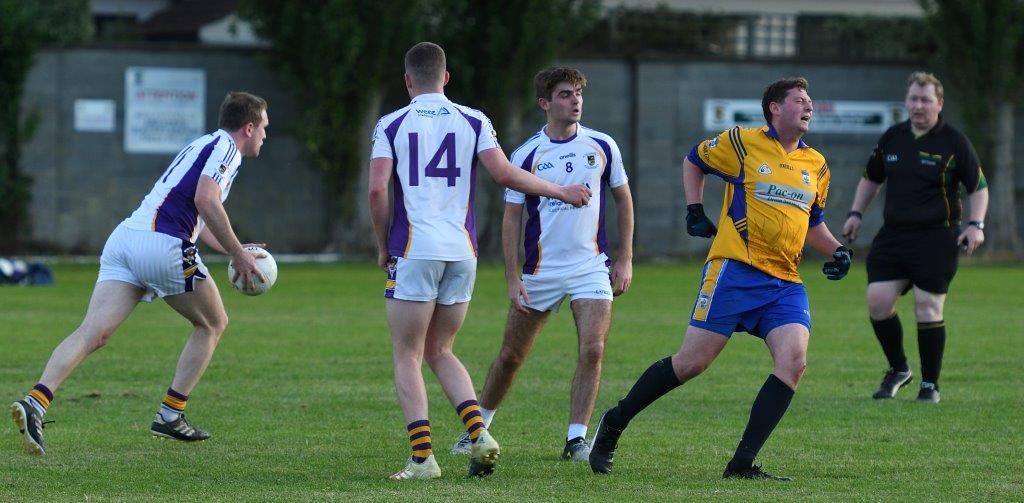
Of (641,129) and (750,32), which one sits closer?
(641,129)

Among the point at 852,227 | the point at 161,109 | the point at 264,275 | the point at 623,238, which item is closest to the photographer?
the point at 623,238

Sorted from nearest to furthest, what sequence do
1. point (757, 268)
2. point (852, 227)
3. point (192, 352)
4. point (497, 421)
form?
point (757, 268), point (192, 352), point (497, 421), point (852, 227)

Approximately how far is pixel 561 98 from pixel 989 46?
22.9m

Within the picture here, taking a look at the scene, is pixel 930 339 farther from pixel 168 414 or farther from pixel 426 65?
pixel 168 414

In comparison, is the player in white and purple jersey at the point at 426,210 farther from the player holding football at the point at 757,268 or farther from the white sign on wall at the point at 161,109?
the white sign on wall at the point at 161,109

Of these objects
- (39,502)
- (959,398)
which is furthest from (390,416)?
(959,398)

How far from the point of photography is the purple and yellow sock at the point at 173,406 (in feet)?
27.0

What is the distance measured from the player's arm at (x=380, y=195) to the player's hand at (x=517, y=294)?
0.96 meters

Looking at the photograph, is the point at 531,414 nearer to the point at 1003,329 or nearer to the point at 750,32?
the point at 1003,329

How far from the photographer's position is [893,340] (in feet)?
34.2

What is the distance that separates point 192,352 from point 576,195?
2.62 m

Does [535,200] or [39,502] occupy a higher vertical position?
[535,200]

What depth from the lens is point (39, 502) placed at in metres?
6.31

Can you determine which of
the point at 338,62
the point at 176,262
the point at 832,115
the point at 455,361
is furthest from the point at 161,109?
the point at 455,361
